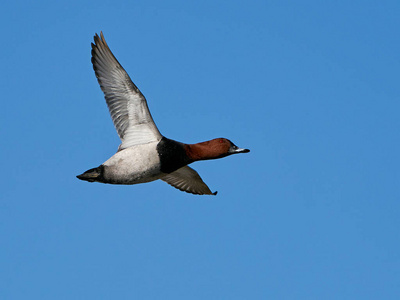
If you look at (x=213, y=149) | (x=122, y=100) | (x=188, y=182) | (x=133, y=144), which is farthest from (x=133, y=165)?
(x=188, y=182)

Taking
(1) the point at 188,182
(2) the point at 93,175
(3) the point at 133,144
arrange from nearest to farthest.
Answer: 1. (2) the point at 93,175
2. (3) the point at 133,144
3. (1) the point at 188,182

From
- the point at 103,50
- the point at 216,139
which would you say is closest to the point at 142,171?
the point at 216,139

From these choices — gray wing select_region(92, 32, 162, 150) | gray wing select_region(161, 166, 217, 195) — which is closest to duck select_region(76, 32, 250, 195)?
gray wing select_region(92, 32, 162, 150)

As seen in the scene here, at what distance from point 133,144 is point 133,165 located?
1.76 feet

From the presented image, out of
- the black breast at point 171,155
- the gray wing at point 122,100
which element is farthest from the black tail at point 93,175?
the black breast at point 171,155

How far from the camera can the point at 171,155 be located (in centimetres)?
1359

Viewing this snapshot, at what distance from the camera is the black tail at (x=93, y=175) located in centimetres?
1372

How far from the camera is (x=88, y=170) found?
13.8 metres

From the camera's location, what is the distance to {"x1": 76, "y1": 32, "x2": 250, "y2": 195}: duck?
44.5ft

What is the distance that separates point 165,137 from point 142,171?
2.82 ft

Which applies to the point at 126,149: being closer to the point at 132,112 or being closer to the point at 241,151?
the point at 132,112

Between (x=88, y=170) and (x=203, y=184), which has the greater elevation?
(x=203, y=184)

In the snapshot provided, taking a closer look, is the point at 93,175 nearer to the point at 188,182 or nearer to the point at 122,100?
the point at 122,100

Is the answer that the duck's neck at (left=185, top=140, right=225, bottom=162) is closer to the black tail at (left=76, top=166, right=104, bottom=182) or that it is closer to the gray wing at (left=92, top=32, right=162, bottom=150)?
the gray wing at (left=92, top=32, right=162, bottom=150)
